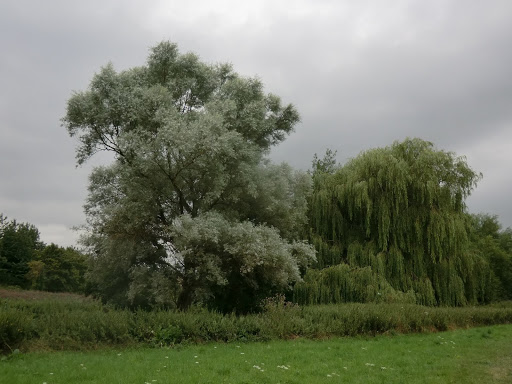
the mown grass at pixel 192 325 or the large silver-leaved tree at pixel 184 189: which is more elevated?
the large silver-leaved tree at pixel 184 189

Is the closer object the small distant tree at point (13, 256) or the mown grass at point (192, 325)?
the mown grass at point (192, 325)

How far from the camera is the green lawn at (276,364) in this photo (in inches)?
296

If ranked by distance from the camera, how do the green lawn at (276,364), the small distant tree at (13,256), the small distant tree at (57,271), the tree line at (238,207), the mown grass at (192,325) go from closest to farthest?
the green lawn at (276,364)
the mown grass at (192,325)
the tree line at (238,207)
the small distant tree at (13,256)
the small distant tree at (57,271)

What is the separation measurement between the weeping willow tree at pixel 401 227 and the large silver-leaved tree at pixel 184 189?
3.02 m

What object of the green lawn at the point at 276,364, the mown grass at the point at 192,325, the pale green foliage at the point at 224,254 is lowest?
the green lawn at the point at 276,364

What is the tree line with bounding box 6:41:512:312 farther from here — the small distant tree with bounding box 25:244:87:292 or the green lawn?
the small distant tree with bounding box 25:244:87:292

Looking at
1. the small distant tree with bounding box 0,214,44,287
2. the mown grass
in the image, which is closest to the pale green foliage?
the mown grass

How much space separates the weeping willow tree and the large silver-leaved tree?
3.02m

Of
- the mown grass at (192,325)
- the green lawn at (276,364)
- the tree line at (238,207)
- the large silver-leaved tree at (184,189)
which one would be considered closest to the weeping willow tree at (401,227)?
the tree line at (238,207)

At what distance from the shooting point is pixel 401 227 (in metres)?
21.7

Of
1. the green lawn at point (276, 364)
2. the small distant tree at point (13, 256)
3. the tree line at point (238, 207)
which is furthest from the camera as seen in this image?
the small distant tree at point (13, 256)

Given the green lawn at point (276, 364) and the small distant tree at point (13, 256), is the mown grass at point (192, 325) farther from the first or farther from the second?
the small distant tree at point (13, 256)

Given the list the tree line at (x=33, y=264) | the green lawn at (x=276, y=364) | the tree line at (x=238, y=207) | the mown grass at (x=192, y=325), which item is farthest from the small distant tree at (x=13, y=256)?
the green lawn at (x=276, y=364)

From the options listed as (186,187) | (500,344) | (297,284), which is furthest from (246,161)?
(500,344)
